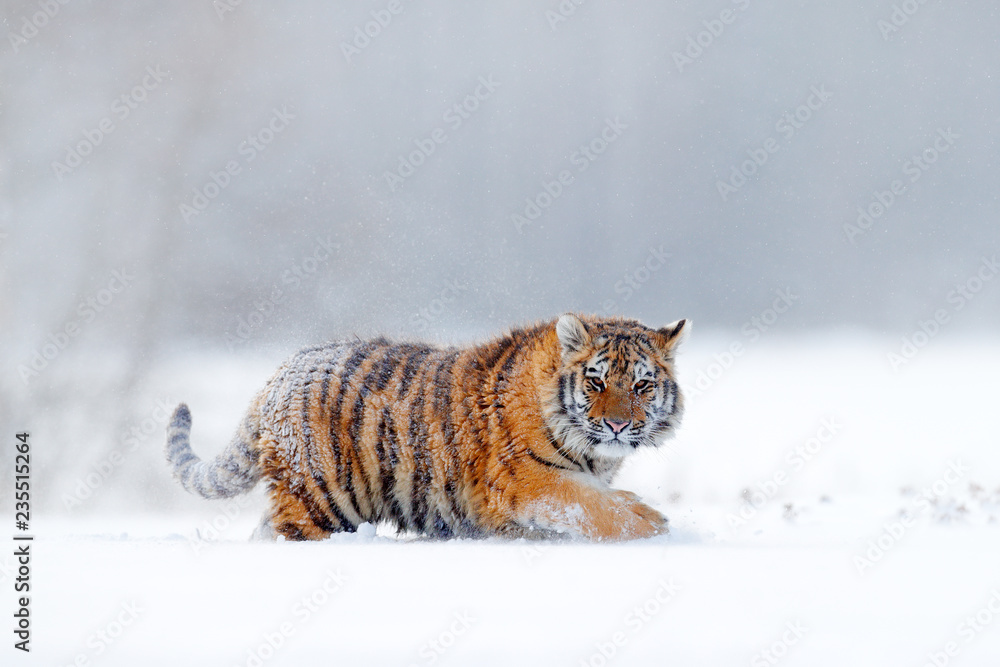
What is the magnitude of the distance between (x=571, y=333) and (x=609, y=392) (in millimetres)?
429

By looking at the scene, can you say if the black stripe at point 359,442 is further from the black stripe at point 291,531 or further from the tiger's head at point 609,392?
the tiger's head at point 609,392

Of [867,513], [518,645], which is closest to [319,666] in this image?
[518,645]

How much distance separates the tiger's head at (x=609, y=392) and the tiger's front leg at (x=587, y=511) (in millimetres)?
258

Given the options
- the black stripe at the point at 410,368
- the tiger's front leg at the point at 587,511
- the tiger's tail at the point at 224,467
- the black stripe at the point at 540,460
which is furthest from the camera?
the tiger's tail at the point at 224,467

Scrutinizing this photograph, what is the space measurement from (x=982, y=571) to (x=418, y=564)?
2324 mm

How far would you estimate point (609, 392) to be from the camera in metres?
5.05

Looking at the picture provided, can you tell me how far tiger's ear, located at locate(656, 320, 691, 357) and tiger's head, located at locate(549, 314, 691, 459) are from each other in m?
0.09

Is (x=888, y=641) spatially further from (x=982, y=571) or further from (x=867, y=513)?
(x=867, y=513)

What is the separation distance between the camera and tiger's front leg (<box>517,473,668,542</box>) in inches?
187

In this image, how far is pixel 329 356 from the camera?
5824 mm

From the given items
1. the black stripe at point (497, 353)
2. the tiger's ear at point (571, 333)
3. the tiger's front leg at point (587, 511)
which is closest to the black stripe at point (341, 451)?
the black stripe at point (497, 353)

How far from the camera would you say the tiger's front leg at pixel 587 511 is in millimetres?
4754

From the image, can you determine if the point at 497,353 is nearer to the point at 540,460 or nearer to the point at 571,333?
the point at 571,333

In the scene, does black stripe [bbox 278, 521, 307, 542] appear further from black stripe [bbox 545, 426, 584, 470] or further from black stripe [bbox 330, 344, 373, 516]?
black stripe [bbox 545, 426, 584, 470]
